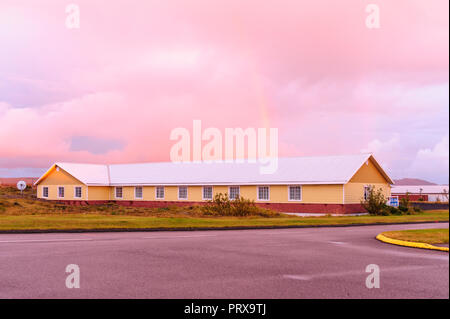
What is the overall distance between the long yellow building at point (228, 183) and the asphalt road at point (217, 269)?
24.1 meters

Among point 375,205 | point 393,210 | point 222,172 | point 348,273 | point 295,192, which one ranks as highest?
point 222,172

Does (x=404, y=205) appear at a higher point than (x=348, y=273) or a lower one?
lower

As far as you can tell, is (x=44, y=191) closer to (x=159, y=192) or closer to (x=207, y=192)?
(x=159, y=192)

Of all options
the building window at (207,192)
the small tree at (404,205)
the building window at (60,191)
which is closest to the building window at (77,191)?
the building window at (60,191)

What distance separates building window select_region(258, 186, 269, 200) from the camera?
139 ft

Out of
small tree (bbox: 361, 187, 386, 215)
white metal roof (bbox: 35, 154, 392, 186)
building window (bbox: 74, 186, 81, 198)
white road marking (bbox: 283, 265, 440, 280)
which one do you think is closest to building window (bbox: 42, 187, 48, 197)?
white metal roof (bbox: 35, 154, 392, 186)

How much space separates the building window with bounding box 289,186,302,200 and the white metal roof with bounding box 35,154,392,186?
726 millimetres

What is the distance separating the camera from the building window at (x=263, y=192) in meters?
42.3

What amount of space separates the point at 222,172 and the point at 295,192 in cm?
Answer: 911

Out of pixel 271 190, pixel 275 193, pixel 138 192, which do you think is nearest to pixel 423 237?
pixel 275 193

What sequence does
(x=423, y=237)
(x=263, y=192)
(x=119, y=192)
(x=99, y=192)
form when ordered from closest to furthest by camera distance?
1. (x=423, y=237)
2. (x=263, y=192)
3. (x=99, y=192)
4. (x=119, y=192)

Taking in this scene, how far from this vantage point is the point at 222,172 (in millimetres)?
47125
